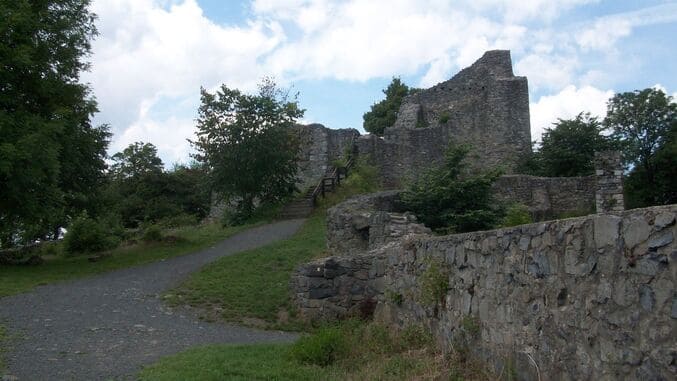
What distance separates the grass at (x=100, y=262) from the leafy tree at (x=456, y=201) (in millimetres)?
7496

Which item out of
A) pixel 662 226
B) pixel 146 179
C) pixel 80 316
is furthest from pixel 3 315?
pixel 146 179

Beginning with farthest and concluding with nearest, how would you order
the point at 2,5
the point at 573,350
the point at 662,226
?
1. the point at 2,5
2. the point at 573,350
3. the point at 662,226

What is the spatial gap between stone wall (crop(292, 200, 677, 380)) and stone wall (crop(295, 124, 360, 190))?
22.2 metres

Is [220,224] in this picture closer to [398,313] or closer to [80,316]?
[80,316]

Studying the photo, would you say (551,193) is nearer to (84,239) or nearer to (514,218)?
(514,218)

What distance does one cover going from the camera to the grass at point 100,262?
48.8ft

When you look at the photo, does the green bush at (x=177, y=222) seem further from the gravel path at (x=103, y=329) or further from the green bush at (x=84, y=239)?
the gravel path at (x=103, y=329)

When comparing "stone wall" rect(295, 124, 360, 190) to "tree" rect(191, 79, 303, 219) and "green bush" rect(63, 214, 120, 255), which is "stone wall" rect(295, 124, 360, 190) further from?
"green bush" rect(63, 214, 120, 255)

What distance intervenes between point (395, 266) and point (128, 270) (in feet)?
31.5

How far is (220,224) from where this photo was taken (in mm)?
25234

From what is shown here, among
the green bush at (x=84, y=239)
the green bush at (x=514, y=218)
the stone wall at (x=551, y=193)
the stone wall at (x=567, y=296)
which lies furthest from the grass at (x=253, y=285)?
the stone wall at (x=551, y=193)

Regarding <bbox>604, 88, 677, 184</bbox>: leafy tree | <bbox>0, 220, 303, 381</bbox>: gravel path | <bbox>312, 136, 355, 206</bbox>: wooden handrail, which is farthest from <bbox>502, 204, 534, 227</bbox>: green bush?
<bbox>312, 136, 355, 206</bbox>: wooden handrail

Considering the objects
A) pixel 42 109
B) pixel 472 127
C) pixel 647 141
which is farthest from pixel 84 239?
pixel 647 141

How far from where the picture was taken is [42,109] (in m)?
17.2
